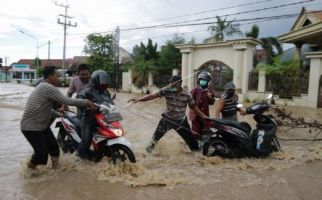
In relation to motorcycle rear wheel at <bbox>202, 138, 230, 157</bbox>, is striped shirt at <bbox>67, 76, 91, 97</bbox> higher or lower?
higher

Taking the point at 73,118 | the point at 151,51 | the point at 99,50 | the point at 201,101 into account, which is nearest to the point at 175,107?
the point at 201,101

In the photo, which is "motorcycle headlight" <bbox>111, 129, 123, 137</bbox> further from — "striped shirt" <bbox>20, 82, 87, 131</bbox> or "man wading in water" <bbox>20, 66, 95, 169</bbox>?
"striped shirt" <bbox>20, 82, 87, 131</bbox>

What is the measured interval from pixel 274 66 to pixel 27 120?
16375 mm

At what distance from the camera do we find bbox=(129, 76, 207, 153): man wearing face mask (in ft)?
20.5

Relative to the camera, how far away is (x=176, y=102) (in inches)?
248

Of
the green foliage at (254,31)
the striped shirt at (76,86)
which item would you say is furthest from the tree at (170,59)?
the striped shirt at (76,86)

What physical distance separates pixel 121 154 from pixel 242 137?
2.07 metres

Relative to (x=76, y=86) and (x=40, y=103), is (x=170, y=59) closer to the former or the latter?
(x=76, y=86)

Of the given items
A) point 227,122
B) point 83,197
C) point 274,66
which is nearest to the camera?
point 83,197

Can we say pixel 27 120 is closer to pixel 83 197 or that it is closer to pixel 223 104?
pixel 83 197

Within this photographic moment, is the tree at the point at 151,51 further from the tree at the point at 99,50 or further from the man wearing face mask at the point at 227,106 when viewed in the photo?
the man wearing face mask at the point at 227,106

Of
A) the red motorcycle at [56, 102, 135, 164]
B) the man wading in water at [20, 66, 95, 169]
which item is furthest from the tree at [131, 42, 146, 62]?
the man wading in water at [20, 66, 95, 169]

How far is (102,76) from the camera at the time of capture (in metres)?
5.47

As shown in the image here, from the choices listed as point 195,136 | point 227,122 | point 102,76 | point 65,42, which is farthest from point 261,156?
point 65,42
